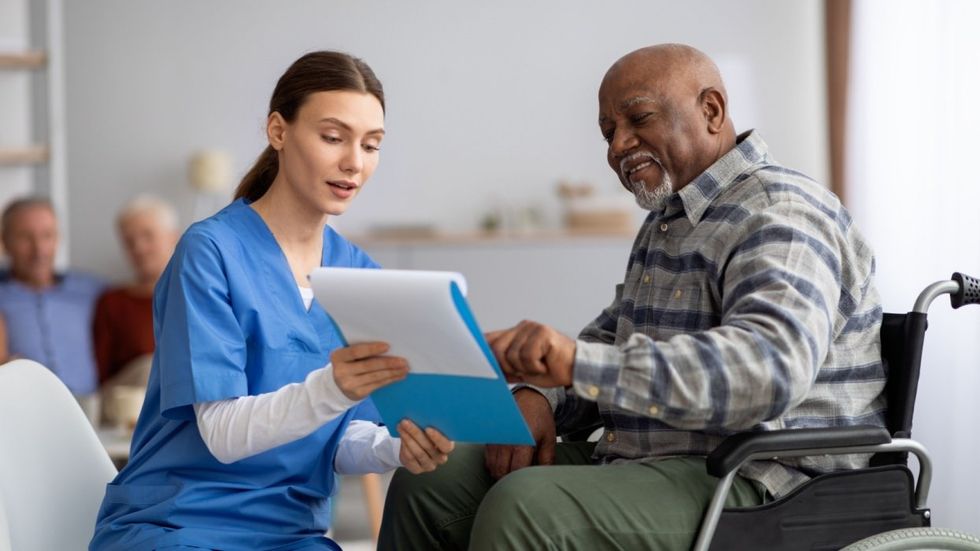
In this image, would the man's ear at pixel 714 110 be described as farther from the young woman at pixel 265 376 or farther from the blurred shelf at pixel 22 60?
the blurred shelf at pixel 22 60

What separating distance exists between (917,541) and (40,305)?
3791mm

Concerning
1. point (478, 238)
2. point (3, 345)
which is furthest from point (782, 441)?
point (478, 238)

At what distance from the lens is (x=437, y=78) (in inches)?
231

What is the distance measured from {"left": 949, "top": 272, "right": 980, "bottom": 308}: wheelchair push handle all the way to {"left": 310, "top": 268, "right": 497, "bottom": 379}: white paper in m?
0.75

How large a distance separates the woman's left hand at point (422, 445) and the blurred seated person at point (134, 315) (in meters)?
3.01

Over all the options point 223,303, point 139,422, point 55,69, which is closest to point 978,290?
Result: point 223,303

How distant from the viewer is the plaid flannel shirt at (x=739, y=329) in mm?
1409

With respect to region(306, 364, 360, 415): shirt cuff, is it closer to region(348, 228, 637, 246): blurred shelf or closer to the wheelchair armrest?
the wheelchair armrest

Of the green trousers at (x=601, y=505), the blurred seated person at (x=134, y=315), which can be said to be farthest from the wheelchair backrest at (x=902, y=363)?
the blurred seated person at (x=134, y=315)

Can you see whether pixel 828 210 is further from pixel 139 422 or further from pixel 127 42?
pixel 127 42

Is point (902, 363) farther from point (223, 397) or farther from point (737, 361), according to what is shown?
point (223, 397)

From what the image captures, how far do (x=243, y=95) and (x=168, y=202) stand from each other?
64 cm

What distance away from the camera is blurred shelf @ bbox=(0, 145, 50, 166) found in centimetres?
487

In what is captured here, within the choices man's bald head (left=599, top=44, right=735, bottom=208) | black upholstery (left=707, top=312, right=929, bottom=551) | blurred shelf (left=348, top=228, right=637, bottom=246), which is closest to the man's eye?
man's bald head (left=599, top=44, right=735, bottom=208)
